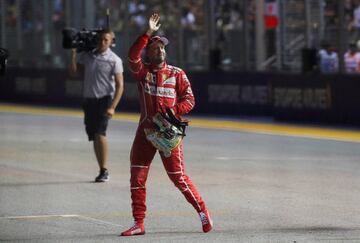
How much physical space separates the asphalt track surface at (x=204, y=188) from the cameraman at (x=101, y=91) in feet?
1.54

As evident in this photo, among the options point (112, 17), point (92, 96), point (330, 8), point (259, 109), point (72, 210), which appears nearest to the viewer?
point (72, 210)

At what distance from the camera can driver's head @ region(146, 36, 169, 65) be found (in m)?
10.1

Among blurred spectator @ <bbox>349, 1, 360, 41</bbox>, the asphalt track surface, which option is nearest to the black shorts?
the asphalt track surface

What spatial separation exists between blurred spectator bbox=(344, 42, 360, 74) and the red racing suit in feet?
43.0

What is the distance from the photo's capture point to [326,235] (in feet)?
32.7

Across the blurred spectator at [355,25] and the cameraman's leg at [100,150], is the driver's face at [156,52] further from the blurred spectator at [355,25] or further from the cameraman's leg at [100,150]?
the blurred spectator at [355,25]

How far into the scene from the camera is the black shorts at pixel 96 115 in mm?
14188

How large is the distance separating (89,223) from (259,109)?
48.8 ft

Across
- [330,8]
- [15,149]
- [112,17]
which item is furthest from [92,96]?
[112,17]

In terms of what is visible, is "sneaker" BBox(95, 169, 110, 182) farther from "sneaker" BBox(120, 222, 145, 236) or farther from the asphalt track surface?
"sneaker" BBox(120, 222, 145, 236)

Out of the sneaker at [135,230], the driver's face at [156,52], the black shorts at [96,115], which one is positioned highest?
the driver's face at [156,52]

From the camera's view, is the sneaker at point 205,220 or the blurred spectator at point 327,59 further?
the blurred spectator at point 327,59

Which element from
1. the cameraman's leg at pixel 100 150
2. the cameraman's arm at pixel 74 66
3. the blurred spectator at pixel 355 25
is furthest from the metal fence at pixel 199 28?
the cameraman's leg at pixel 100 150

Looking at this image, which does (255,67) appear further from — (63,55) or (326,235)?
(326,235)
